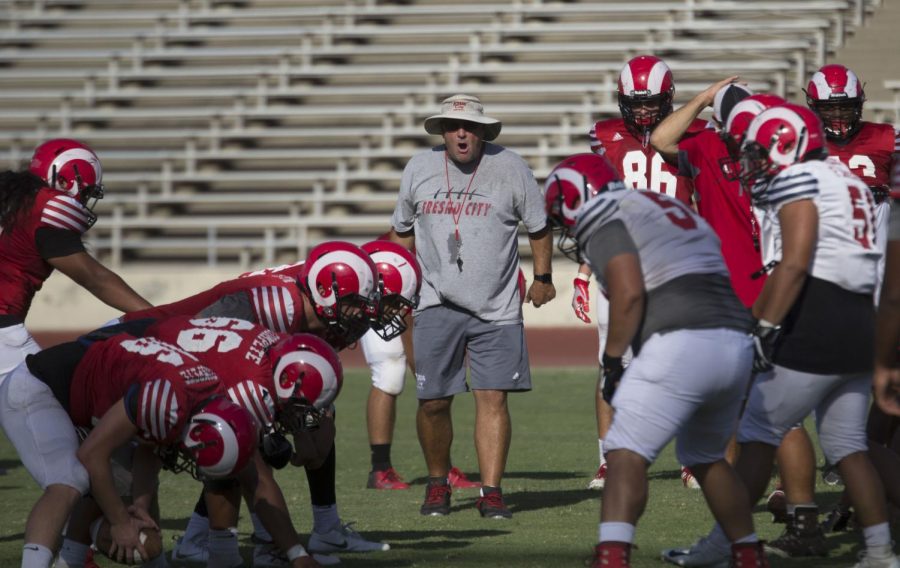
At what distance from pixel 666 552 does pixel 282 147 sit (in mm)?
14835

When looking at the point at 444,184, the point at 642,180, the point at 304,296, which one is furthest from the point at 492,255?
the point at 304,296

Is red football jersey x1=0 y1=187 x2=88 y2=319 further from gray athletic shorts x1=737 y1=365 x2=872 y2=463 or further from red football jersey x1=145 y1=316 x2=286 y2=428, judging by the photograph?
gray athletic shorts x1=737 y1=365 x2=872 y2=463

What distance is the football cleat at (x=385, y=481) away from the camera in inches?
308

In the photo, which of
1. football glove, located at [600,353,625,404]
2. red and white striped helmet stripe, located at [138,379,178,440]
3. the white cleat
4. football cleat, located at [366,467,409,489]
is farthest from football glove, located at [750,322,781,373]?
football cleat, located at [366,467,409,489]

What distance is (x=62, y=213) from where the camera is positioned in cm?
580

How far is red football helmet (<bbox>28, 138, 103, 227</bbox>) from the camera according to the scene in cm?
618

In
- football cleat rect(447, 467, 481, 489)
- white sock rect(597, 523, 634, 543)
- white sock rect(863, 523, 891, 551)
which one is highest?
white sock rect(597, 523, 634, 543)

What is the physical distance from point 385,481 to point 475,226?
1626mm

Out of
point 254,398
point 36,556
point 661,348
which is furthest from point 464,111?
point 36,556

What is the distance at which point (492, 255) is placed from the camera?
7.12m

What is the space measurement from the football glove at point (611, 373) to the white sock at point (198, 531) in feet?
6.27

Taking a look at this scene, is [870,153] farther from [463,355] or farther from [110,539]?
[110,539]

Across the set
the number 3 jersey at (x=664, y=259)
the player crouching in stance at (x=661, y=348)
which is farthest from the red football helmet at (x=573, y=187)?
the number 3 jersey at (x=664, y=259)

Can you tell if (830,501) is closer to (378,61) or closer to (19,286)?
(19,286)
